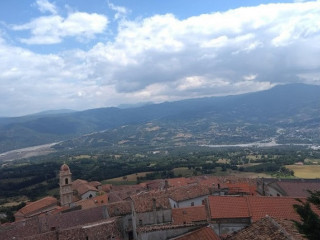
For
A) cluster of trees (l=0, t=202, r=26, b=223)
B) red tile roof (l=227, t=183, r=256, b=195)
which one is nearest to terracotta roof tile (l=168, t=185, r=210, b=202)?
red tile roof (l=227, t=183, r=256, b=195)

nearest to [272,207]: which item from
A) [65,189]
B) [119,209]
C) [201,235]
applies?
[201,235]

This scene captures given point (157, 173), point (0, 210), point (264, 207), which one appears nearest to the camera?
point (264, 207)

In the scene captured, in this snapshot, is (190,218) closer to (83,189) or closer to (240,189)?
(240,189)

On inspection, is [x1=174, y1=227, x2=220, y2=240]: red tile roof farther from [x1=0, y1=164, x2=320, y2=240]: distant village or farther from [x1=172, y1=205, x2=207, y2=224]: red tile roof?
[x1=172, y1=205, x2=207, y2=224]: red tile roof

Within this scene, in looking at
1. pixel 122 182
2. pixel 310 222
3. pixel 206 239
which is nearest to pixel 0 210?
pixel 122 182

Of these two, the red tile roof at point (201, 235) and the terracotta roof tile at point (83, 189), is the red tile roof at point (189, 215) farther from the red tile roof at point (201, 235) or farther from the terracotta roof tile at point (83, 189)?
the terracotta roof tile at point (83, 189)

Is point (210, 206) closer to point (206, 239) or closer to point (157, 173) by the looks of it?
point (206, 239)

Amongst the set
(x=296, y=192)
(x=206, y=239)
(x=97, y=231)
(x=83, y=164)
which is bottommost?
A: (x=83, y=164)
